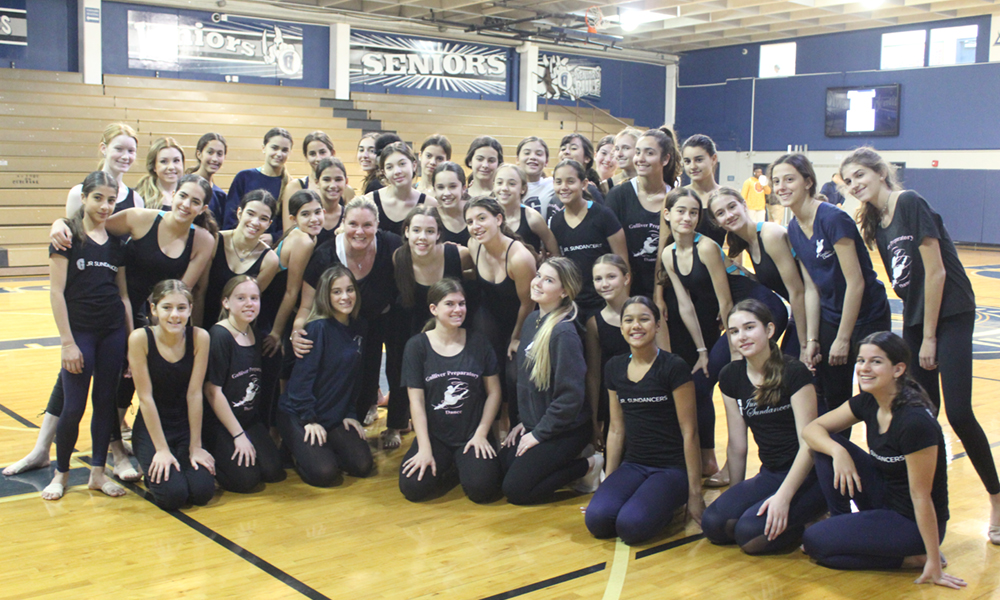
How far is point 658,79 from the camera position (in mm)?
22719

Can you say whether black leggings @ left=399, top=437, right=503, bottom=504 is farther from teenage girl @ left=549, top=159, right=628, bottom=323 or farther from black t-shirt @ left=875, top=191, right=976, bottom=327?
black t-shirt @ left=875, top=191, right=976, bottom=327

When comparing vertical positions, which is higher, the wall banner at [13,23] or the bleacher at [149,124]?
the wall banner at [13,23]

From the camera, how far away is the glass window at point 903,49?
17.9 m

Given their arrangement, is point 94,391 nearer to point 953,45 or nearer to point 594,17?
point 594,17

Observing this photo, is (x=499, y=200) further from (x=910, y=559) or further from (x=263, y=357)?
(x=910, y=559)

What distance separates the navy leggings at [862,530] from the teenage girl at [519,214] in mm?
1750

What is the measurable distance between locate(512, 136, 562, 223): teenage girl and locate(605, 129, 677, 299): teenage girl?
59 centimetres

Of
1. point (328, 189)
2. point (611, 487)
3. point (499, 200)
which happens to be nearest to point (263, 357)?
point (328, 189)

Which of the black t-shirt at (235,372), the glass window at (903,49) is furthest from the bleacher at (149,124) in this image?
the black t-shirt at (235,372)

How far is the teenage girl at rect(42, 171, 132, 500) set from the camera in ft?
11.7

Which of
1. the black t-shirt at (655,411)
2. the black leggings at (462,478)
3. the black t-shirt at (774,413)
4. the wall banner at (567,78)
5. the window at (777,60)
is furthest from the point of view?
the window at (777,60)

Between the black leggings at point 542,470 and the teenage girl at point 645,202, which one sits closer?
the black leggings at point 542,470

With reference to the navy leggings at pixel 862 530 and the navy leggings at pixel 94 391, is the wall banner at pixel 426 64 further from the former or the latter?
the navy leggings at pixel 862 530

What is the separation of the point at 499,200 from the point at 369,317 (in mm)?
885
